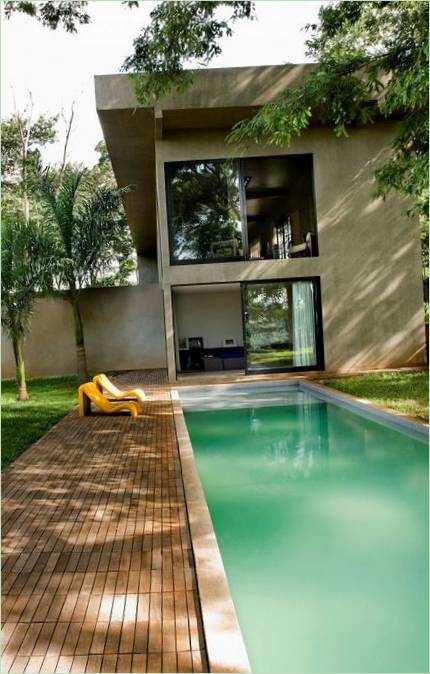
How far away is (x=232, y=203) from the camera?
13453 mm

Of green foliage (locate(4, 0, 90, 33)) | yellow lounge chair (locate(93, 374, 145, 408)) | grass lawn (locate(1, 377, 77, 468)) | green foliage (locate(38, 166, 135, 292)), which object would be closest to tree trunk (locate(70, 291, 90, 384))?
green foliage (locate(38, 166, 135, 292))

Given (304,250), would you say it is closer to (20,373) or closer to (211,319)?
(211,319)

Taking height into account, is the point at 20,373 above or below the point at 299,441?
above

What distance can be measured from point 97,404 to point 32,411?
1.51m

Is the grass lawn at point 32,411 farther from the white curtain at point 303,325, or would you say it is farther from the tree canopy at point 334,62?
the white curtain at point 303,325

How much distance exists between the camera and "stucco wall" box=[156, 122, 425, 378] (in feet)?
44.4

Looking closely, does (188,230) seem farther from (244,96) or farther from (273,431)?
(273,431)

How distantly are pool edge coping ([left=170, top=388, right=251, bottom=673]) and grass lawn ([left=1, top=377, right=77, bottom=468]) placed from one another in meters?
2.75

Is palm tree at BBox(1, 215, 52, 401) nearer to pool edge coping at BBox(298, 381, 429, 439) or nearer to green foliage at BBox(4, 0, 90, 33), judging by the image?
green foliage at BBox(4, 0, 90, 33)

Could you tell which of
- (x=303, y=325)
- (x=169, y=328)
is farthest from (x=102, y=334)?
(x=303, y=325)

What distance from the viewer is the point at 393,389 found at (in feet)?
33.5

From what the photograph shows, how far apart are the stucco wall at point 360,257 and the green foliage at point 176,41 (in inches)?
161

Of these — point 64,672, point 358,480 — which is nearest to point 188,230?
point 358,480

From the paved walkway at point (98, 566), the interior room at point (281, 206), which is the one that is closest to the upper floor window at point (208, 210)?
the interior room at point (281, 206)
